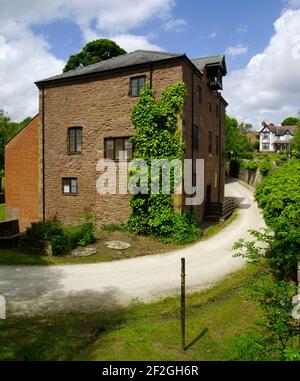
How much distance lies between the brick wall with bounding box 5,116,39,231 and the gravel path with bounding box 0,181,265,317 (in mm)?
11099

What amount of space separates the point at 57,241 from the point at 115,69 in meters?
11.6

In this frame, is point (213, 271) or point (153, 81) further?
point (153, 81)

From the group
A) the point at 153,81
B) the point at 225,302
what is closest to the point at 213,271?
the point at 225,302

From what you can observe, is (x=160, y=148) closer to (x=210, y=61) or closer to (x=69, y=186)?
(x=69, y=186)

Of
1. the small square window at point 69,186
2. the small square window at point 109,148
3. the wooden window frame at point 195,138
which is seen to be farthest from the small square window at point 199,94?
the small square window at point 69,186

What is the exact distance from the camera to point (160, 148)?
18.8m

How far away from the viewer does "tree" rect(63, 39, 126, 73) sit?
4847 centimetres

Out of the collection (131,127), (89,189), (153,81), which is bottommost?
(89,189)

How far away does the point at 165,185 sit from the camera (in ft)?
61.3

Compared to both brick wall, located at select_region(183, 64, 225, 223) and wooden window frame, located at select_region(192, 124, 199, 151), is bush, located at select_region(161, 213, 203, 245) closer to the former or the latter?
brick wall, located at select_region(183, 64, 225, 223)

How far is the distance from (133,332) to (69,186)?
15.8 m

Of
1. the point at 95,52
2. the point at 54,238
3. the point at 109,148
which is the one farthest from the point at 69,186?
the point at 95,52

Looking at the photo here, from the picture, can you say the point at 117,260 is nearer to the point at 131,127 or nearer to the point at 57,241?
the point at 57,241

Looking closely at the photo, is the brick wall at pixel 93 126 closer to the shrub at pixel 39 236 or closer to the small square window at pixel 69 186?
the small square window at pixel 69 186
